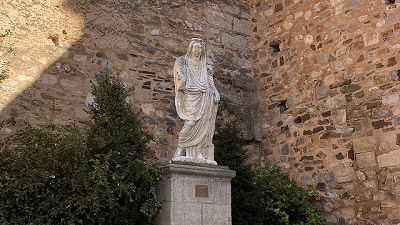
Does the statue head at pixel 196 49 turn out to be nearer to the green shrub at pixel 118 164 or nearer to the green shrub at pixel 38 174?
the green shrub at pixel 118 164

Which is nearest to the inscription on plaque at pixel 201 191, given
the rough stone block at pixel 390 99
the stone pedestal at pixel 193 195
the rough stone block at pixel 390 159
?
the stone pedestal at pixel 193 195

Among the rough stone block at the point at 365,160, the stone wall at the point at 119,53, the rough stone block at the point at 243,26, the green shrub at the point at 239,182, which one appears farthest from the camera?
the rough stone block at the point at 243,26

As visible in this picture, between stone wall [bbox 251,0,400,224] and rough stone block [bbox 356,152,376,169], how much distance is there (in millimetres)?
14

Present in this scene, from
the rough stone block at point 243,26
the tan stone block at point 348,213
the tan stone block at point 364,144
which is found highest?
the rough stone block at point 243,26

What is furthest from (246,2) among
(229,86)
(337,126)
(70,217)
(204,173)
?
(70,217)

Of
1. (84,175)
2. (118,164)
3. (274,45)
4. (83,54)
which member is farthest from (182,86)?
(274,45)

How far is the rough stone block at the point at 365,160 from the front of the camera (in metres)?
8.29

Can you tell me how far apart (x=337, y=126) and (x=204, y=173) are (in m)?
3.20

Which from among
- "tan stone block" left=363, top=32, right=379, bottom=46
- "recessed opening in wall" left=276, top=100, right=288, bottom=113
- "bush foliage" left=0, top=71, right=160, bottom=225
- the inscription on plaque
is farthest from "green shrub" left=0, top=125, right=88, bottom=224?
"tan stone block" left=363, top=32, right=379, bottom=46

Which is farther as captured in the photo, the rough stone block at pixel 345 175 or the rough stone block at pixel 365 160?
the rough stone block at pixel 345 175

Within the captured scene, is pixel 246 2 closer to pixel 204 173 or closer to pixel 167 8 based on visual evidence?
pixel 167 8

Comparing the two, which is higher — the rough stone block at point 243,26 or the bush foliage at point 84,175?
the rough stone block at point 243,26

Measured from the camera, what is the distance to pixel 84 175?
611cm

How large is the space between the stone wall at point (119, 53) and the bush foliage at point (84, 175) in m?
1.90
